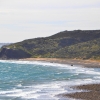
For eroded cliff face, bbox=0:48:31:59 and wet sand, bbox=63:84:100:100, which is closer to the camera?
wet sand, bbox=63:84:100:100

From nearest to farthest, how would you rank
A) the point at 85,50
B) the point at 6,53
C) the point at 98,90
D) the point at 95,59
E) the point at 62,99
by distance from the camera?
1. the point at 62,99
2. the point at 98,90
3. the point at 95,59
4. the point at 85,50
5. the point at 6,53

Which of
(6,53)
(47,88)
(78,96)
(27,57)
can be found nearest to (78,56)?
(27,57)

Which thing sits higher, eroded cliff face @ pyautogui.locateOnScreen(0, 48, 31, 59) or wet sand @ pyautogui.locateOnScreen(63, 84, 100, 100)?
eroded cliff face @ pyautogui.locateOnScreen(0, 48, 31, 59)

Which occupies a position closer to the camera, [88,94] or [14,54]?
[88,94]

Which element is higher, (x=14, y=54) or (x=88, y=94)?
(x=14, y=54)

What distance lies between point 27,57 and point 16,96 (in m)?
128

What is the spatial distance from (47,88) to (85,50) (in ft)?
367

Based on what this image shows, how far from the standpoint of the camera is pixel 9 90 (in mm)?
65688

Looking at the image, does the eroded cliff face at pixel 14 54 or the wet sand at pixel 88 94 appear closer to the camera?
the wet sand at pixel 88 94

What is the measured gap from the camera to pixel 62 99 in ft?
176

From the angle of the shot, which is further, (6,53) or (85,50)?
(6,53)

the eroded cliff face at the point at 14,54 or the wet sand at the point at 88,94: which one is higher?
the eroded cliff face at the point at 14,54

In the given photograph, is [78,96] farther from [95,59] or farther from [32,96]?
[95,59]

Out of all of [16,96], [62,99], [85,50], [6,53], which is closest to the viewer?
[62,99]
